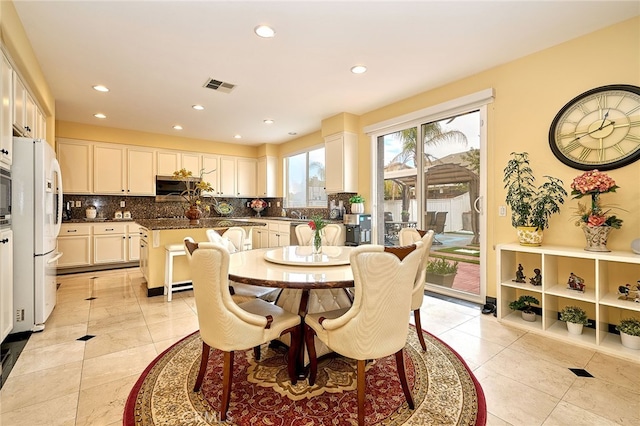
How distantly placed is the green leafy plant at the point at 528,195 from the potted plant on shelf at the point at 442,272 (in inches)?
43.8

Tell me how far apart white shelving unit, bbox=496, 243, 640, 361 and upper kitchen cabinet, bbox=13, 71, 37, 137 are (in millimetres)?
4625

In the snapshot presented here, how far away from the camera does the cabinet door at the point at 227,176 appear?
6914mm

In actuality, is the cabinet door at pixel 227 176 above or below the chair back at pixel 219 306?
above

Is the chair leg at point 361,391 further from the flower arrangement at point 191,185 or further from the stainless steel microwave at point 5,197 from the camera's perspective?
the flower arrangement at point 191,185

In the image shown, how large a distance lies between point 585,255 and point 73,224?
268 inches

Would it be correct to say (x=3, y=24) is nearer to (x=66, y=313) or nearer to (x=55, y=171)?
(x=55, y=171)

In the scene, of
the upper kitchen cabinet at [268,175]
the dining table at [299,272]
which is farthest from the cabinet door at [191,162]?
the dining table at [299,272]

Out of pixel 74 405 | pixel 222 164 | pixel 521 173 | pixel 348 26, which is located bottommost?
pixel 74 405

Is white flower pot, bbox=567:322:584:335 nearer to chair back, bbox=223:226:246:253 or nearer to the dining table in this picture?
the dining table

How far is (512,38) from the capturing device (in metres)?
2.73

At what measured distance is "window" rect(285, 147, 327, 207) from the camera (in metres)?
6.12

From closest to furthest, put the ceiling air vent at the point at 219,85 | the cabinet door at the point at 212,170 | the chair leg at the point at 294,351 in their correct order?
the chair leg at the point at 294,351 < the ceiling air vent at the point at 219,85 < the cabinet door at the point at 212,170

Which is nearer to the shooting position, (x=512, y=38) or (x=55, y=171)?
(x=512, y=38)

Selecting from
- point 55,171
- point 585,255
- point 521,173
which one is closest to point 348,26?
point 521,173
